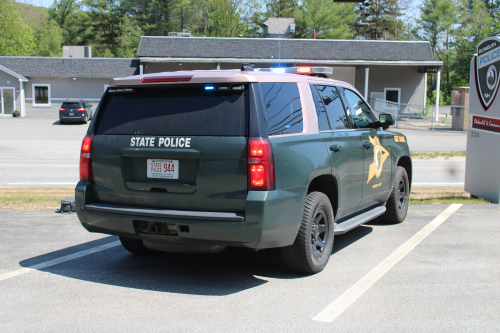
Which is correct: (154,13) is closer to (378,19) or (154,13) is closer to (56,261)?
(378,19)

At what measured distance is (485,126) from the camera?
29.7 ft

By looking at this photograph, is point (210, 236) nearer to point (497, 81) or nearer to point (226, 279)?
point (226, 279)

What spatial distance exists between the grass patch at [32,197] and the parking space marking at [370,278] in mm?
5380

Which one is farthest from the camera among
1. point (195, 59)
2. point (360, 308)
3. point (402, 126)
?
point (195, 59)

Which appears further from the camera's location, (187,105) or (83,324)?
(187,105)

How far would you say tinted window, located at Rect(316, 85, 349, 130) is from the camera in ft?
18.0

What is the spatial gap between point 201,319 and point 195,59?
34.2m

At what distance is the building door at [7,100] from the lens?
3978 centimetres

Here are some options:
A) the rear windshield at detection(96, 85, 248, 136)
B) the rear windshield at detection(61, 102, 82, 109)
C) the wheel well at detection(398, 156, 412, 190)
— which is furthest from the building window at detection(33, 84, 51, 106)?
the rear windshield at detection(96, 85, 248, 136)

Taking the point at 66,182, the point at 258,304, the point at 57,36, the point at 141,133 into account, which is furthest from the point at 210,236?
the point at 57,36

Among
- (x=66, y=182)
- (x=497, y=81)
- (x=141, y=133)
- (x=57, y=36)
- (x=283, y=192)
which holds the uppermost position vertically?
(x=57, y=36)

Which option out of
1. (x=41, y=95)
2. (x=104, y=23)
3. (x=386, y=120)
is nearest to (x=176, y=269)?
(x=386, y=120)

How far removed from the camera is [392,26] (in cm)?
7462

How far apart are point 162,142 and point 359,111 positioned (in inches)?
112
